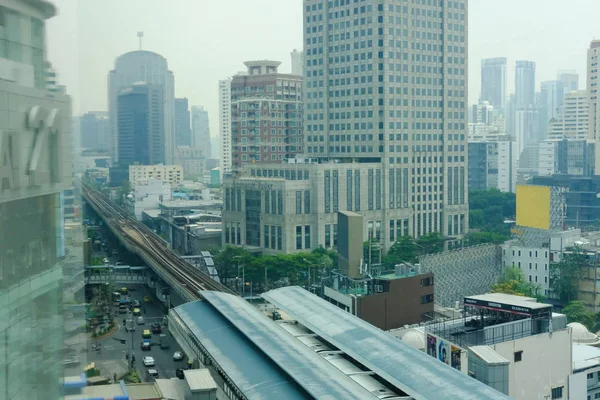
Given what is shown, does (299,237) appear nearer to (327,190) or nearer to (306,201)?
(306,201)

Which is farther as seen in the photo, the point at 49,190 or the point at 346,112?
the point at 346,112

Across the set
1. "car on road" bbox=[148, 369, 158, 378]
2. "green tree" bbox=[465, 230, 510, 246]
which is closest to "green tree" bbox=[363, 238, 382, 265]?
"green tree" bbox=[465, 230, 510, 246]

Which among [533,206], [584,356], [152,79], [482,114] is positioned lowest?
[584,356]

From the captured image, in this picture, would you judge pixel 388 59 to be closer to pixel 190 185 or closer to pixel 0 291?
pixel 0 291

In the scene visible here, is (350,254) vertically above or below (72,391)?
below

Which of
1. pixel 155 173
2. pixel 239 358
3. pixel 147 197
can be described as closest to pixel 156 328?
pixel 239 358

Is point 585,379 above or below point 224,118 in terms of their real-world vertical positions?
below

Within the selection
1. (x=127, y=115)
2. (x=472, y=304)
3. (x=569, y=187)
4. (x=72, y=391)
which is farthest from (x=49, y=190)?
(x=127, y=115)
